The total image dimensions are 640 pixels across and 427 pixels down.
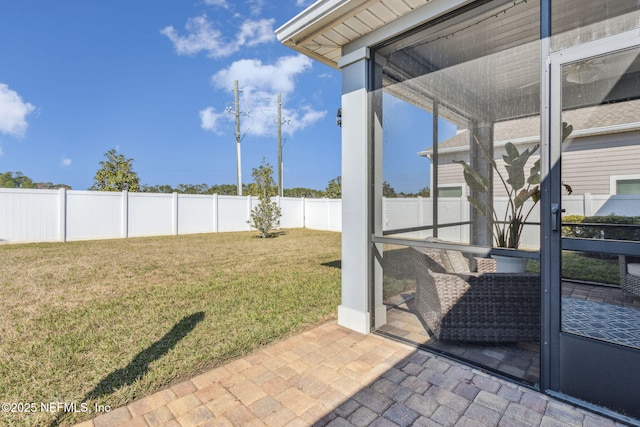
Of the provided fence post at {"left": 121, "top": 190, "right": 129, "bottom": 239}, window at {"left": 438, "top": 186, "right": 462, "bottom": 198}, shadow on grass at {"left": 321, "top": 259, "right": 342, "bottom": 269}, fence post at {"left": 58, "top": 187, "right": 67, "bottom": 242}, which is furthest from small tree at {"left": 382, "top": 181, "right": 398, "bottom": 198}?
fence post at {"left": 58, "top": 187, "right": 67, "bottom": 242}

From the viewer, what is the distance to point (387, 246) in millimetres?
3053

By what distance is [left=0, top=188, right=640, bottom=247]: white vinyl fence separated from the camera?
132 inches

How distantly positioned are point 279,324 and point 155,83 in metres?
24.7

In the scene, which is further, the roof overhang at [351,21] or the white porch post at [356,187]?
the white porch post at [356,187]

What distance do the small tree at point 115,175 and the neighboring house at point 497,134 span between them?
13795 millimetres

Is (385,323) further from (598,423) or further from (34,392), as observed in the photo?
(34,392)

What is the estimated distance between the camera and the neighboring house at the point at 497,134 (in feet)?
6.31

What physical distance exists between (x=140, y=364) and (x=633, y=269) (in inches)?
164

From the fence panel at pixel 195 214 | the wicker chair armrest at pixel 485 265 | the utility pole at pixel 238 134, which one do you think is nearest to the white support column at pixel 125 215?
the fence panel at pixel 195 214

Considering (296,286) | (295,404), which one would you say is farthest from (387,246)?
(296,286)

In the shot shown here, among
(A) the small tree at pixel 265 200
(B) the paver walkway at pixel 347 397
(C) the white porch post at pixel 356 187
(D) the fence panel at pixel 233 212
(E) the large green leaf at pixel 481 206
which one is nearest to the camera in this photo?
(B) the paver walkway at pixel 347 397

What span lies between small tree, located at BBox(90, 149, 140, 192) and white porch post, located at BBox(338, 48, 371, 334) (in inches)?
556

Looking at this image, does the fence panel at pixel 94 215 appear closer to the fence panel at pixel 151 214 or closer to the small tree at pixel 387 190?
the fence panel at pixel 151 214

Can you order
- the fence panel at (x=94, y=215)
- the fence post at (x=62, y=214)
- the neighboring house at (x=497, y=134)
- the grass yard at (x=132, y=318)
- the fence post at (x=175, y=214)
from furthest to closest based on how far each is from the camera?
the fence post at (x=175, y=214) → the fence panel at (x=94, y=215) → the fence post at (x=62, y=214) → the grass yard at (x=132, y=318) → the neighboring house at (x=497, y=134)
